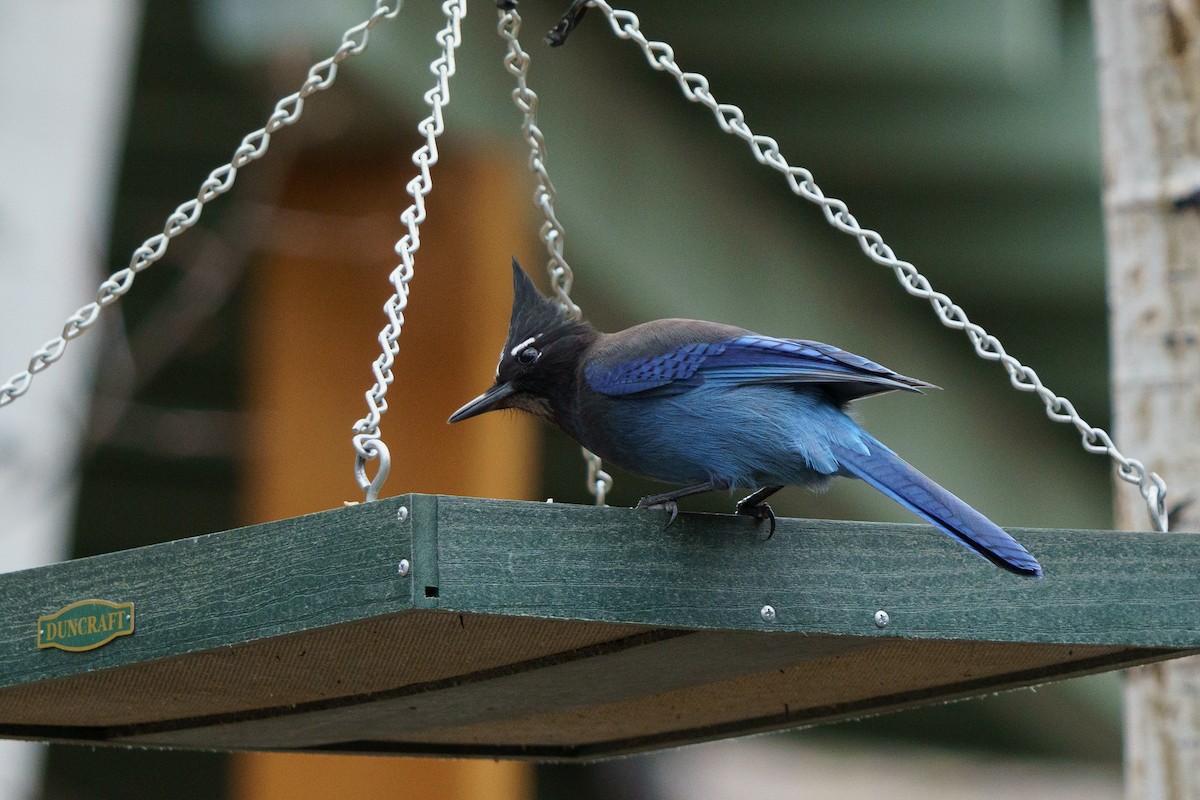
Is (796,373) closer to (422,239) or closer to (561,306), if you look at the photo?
(561,306)

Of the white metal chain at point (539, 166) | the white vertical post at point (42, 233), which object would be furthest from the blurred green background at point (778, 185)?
the white metal chain at point (539, 166)

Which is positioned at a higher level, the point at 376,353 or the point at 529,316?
the point at 376,353

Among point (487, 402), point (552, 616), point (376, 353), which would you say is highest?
point (376, 353)

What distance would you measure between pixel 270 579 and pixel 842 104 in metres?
5.06

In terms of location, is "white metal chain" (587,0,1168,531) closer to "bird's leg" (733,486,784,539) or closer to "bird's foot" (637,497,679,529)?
"bird's leg" (733,486,784,539)

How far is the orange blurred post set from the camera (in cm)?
627

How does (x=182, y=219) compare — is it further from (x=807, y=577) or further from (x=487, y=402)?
(x=807, y=577)

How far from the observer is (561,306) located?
3.74 m

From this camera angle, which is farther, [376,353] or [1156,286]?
[376,353]

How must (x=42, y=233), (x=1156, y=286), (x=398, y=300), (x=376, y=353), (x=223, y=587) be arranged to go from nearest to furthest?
(x=223, y=587) → (x=398, y=300) → (x=1156, y=286) → (x=42, y=233) → (x=376, y=353)

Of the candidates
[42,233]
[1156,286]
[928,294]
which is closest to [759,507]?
[928,294]

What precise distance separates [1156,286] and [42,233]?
3143mm

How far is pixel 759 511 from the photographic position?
308 centimetres

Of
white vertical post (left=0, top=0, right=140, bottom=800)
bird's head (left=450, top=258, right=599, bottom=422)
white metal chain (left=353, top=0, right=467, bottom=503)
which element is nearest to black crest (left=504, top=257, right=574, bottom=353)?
bird's head (left=450, top=258, right=599, bottom=422)
